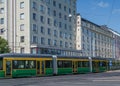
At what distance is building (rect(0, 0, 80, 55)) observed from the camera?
70.6 m

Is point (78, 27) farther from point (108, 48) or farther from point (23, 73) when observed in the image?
point (23, 73)

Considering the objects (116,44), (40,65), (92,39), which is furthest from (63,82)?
(116,44)

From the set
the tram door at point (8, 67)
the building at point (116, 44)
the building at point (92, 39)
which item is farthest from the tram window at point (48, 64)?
the building at point (116, 44)

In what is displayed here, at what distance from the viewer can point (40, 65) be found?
4194 cm

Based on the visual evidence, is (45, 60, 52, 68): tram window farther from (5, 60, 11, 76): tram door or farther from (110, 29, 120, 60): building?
(110, 29, 120, 60): building

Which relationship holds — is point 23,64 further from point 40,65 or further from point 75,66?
point 75,66

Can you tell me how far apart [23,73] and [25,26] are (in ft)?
→ 105

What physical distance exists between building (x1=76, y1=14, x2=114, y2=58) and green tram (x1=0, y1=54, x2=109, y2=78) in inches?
1452

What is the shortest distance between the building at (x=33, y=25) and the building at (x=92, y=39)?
382 inches

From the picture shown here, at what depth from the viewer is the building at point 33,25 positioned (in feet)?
232

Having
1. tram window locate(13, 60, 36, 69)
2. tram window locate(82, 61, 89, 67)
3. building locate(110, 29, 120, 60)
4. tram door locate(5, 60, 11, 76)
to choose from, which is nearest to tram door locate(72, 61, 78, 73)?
tram window locate(82, 61, 89, 67)

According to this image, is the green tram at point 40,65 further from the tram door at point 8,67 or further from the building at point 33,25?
the building at point 33,25

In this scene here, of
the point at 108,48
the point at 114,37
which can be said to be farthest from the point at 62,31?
the point at 114,37

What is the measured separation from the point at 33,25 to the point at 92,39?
35.1 metres
